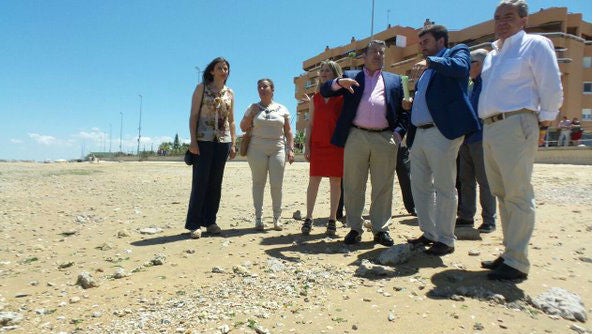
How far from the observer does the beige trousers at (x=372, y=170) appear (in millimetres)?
4172

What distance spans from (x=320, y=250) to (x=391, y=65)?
A: 42963 mm

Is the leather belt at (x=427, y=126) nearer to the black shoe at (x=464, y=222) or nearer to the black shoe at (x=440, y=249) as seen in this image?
the black shoe at (x=440, y=249)

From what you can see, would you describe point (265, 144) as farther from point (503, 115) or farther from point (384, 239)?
point (503, 115)

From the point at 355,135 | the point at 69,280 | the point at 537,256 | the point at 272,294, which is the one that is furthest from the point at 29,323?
the point at 537,256

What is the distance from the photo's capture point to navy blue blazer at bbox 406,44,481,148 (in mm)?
3455

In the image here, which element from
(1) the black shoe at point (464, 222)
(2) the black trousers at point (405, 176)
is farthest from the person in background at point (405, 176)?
(1) the black shoe at point (464, 222)

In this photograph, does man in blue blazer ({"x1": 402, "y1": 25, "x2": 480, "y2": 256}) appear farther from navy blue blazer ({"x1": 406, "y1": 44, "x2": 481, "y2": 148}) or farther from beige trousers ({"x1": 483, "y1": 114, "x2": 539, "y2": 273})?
beige trousers ({"x1": 483, "y1": 114, "x2": 539, "y2": 273})

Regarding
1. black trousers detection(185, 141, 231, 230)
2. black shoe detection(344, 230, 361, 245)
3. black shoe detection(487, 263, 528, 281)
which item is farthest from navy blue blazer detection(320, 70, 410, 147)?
black shoe detection(487, 263, 528, 281)

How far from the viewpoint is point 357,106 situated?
419 cm

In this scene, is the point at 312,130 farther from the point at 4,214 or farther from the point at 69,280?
the point at 4,214

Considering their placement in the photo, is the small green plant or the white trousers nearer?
the small green plant

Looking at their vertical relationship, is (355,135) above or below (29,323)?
above

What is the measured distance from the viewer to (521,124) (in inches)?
117

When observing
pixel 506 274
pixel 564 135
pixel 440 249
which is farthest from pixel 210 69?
pixel 564 135
